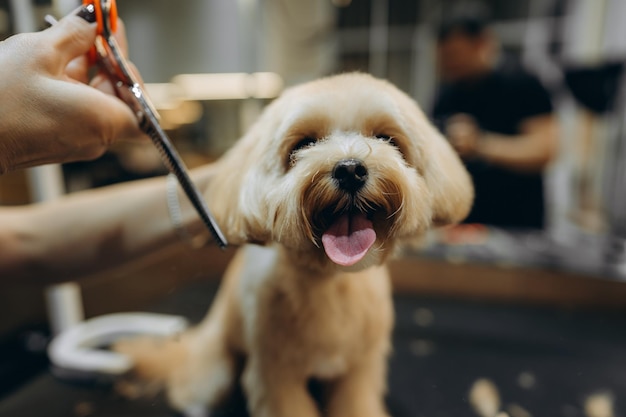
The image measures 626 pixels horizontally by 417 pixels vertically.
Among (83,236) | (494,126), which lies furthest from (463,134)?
(83,236)

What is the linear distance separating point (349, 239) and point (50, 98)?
1.10 ft

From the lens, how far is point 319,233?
448mm

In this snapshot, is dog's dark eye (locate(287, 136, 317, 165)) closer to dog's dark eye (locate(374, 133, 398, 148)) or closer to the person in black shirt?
dog's dark eye (locate(374, 133, 398, 148))

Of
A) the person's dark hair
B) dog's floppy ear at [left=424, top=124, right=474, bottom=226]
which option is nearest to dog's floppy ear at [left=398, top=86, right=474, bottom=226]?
dog's floppy ear at [left=424, top=124, right=474, bottom=226]

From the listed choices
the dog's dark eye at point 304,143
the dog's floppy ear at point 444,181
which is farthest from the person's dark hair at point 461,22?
the dog's dark eye at point 304,143

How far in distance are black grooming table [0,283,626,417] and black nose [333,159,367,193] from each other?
0.33 metres

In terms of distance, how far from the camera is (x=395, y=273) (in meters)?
0.97

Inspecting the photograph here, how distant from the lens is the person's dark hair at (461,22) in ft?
3.88

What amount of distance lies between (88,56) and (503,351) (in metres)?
0.84

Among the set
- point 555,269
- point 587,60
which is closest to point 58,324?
point 555,269

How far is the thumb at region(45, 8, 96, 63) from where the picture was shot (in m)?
0.40

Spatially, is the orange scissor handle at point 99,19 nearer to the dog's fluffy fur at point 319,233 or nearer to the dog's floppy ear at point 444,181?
the dog's fluffy fur at point 319,233

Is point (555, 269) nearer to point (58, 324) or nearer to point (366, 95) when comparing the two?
point (366, 95)

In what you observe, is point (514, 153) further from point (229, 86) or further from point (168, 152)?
point (168, 152)
